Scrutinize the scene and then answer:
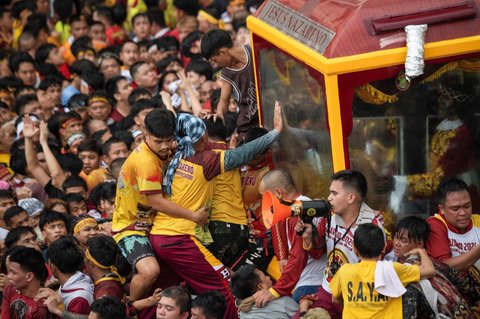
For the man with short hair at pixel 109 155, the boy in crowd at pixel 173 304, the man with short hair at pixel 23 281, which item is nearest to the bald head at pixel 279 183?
the boy in crowd at pixel 173 304

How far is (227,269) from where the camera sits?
28.7 ft

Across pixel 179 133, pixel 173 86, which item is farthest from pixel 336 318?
pixel 173 86

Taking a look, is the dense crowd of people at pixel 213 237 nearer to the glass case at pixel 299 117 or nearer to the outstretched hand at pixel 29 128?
the outstretched hand at pixel 29 128

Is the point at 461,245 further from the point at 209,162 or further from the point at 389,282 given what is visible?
the point at 209,162

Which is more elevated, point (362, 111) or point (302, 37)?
point (302, 37)

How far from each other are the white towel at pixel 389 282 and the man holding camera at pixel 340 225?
60 centimetres

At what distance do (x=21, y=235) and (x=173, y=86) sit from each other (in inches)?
140

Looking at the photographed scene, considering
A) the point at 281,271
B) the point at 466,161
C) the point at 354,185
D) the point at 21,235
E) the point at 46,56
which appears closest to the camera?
the point at 354,185

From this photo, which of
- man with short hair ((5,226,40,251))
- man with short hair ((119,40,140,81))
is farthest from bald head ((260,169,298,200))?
man with short hair ((119,40,140,81))

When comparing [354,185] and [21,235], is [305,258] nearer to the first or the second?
[354,185]

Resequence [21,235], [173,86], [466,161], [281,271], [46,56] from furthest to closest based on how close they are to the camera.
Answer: [46,56]
[173,86]
[21,235]
[466,161]
[281,271]

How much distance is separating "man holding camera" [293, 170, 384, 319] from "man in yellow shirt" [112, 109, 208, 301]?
1.12 m

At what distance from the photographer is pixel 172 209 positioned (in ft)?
27.9

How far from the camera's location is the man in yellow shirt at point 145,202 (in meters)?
8.47
